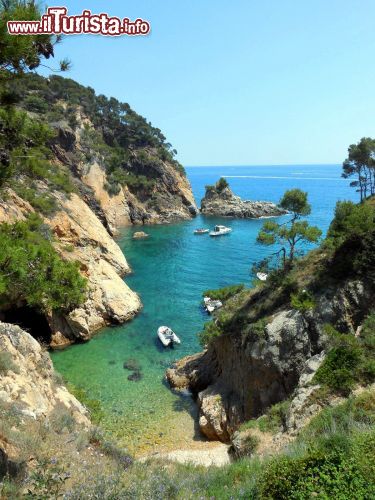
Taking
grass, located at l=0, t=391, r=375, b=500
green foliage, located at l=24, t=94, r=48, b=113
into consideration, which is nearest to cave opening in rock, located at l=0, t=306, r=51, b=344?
grass, located at l=0, t=391, r=375, b=500

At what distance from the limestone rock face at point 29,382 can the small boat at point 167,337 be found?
47.1ft

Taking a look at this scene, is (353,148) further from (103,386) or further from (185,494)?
(185,494)

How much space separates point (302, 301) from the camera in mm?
17812

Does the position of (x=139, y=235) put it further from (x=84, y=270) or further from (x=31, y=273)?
(x=31, y=273)

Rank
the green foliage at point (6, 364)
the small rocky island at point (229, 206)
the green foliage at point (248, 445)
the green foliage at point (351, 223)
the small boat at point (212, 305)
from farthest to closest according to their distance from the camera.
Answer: the small rocky island at point (229, 206) → the small boat at point (212, 305) → the green foliage at point (351, 223) → the green foliage at point (248, 445) → the green foliage at point (6, 364)

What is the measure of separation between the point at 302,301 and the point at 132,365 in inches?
512

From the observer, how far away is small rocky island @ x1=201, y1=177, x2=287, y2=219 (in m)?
90.9

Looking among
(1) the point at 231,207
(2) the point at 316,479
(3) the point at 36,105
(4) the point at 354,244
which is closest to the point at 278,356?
(4) the point at 354,244

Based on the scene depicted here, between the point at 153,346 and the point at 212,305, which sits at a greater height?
the point at 212,305

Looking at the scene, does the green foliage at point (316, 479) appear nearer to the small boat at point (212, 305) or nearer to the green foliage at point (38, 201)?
the small boat at point (212, 305)

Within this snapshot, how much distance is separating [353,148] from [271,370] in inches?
1485

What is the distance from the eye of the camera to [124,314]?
31312 millimetres

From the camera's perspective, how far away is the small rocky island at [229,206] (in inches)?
3578

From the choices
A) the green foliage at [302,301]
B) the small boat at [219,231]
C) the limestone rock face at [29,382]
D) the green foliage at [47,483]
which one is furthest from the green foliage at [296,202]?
the small boat at [219,231]
